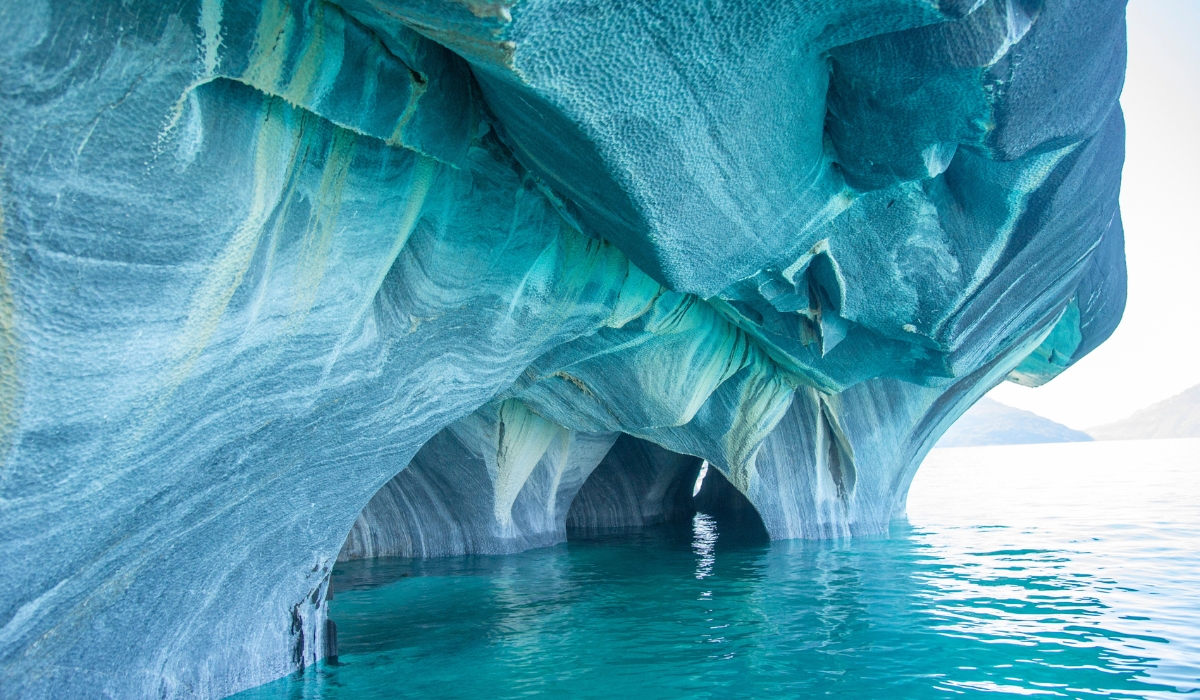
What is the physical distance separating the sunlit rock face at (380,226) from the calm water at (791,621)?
55.6 inches

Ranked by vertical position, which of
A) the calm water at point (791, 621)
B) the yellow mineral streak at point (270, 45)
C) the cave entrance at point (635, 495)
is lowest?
the calm water at point (791, 621)

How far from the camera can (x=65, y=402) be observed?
2.88m

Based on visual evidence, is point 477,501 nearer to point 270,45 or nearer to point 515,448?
point 515,448

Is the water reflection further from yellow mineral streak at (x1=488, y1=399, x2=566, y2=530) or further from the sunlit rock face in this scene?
the sunlit rock face

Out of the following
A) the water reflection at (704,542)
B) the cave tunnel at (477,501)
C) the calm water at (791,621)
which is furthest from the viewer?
the cave tunnel at (477,501)

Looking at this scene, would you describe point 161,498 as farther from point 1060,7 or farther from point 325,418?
point 1060,7

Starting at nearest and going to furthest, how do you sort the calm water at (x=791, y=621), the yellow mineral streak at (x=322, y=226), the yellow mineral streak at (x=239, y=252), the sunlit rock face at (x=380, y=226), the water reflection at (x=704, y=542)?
the sunlit rock face at (x=380, y=226)
the yellow mineral streak at (x=239, y=252)
the yellow mineral streak at (x=322, y=226)
the calm water at (x=791, y=621)
the water reflection at (x=704, y=542)

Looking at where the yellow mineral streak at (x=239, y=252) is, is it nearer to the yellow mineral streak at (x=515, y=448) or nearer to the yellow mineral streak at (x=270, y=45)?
the yellow mineral streak at (x=270, y=45)

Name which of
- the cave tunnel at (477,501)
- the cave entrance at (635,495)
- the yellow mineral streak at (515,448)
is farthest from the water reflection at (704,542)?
the yellow mineral streak at (515,448)

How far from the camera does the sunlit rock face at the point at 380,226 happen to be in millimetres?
2742

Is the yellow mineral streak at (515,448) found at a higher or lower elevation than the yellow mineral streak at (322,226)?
lower

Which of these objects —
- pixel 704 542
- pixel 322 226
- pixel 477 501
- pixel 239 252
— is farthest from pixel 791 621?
pixel 704 542

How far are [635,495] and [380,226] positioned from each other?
41.8 feet

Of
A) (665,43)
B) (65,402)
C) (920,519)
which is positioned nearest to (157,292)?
(65,402)
